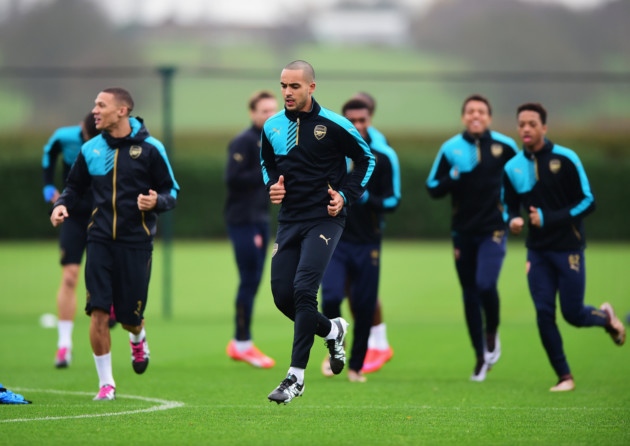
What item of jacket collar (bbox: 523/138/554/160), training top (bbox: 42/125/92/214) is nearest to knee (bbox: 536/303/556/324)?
jacket collar (bbox: 523/138/554/160)

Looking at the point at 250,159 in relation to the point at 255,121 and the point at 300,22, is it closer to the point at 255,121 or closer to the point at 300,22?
the point at 255,121

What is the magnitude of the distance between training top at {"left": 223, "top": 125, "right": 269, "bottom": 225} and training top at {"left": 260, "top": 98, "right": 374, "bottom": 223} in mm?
3452

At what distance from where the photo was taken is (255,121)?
479 inches

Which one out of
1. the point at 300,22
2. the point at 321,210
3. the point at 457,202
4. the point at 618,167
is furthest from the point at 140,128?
the point at 300,22

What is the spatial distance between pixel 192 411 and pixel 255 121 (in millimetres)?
4424

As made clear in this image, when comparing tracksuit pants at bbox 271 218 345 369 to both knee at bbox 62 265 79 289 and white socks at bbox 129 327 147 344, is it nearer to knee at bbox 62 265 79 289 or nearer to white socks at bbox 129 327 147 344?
white socks at bbox 129 327 147 344

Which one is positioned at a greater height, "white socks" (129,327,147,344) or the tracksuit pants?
the tracksuit pants

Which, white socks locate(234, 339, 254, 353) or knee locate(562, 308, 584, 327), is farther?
white socks locate(234, 339, 254, 353)

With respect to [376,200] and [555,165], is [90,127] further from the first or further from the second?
[555,165]

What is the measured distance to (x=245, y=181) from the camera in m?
12.1

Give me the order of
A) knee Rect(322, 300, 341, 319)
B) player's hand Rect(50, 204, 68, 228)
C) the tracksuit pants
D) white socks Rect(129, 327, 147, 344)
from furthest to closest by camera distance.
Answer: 1. knee Rect(322, 300, 341, 319)
2. white socks Rect(129, 327, 147, 344)
3. player's hand Rect(50, 204, 68, 228)
4. the tracksuit pants

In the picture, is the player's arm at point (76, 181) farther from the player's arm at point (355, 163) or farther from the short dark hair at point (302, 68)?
the player's arm at point (355, 163)

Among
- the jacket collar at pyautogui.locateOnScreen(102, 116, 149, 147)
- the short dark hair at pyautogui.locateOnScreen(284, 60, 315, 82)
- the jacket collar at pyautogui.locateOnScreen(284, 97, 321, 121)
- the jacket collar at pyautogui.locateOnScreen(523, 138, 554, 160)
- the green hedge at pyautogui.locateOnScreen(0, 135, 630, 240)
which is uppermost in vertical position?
the short dark hair at pyautogui.locateOnScreen(284, 60, 315, 82)

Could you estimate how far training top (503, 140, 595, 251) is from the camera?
32.7 feet
